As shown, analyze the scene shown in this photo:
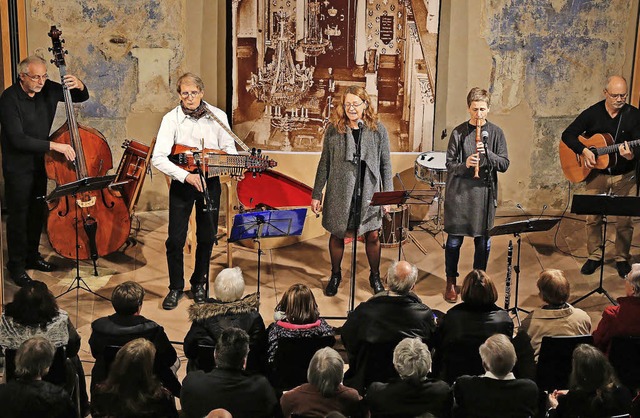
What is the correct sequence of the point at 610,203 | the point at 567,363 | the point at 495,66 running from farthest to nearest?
the point at 495,66
the point at 610,203
the point at 567,363

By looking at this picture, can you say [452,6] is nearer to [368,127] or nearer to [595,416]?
[368,127]

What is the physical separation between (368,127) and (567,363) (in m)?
2.81

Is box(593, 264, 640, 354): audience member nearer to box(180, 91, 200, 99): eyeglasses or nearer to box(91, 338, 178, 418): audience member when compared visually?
box(91, 338, 178, 418): audience member

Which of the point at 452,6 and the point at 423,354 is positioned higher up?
the point at 452,6

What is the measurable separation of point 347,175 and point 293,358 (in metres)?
2.55

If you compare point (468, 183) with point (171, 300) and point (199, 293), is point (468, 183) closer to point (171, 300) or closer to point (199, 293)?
point (199, 293)

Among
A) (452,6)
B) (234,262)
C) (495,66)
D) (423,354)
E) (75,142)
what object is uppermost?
(452,6)

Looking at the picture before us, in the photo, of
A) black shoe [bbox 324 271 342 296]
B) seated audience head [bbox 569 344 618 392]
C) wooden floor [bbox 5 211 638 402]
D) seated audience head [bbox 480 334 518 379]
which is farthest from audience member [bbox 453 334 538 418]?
black shoe [bbox 324 271 342 296]

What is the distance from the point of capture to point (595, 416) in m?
4.54

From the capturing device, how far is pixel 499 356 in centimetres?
456

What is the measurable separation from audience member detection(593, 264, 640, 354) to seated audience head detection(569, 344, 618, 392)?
832 mm

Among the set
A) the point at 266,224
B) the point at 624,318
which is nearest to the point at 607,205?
the point at 624,318

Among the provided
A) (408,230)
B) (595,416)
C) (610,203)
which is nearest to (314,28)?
(408,230)

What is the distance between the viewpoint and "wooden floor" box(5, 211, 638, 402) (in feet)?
24.3
